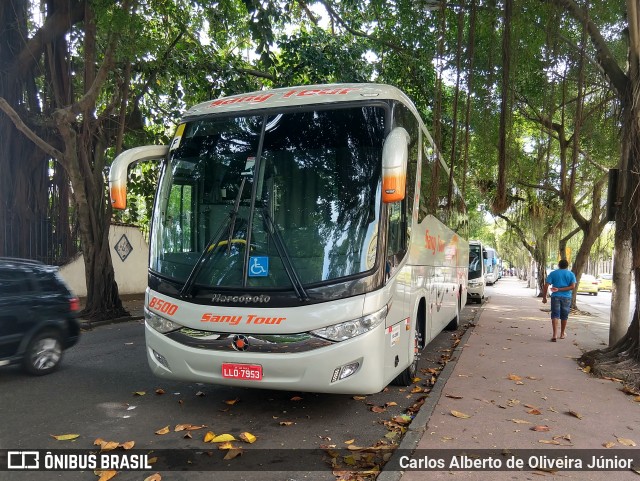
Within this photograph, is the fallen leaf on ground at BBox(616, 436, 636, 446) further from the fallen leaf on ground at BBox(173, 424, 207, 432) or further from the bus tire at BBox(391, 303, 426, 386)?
the fallen leaf on ground at BBox(173, 424, 207, 432)

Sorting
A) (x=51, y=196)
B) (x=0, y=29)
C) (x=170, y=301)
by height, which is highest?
(x=0, y=29)

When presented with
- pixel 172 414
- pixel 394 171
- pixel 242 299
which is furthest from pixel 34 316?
pixel 394 171

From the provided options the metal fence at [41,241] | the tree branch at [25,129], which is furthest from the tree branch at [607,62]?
the metal fence at [41,241]

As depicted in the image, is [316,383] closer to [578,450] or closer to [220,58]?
[578,450]

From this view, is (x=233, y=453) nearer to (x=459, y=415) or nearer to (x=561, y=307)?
(x=459, y=415)

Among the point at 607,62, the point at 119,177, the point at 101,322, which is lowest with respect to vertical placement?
the point at 101,322

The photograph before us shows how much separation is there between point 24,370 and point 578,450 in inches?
257

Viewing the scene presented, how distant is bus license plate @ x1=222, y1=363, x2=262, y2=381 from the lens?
15.3ft

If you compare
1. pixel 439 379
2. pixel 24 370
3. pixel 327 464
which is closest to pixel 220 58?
pixel 24 370

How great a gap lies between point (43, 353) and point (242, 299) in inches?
148

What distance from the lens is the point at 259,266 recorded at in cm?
480

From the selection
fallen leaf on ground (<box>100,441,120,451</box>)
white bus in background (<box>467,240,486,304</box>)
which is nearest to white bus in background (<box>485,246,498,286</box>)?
white bus in background (<box>467,240,486,304</box>)

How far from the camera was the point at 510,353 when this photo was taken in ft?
30.1

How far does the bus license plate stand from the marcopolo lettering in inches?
23.0
